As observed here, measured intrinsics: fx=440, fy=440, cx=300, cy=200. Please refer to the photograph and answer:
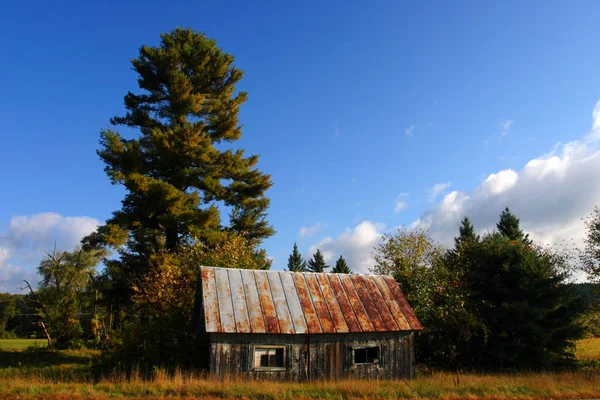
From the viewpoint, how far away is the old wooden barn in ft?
50.5

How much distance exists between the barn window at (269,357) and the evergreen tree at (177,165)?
15.0m

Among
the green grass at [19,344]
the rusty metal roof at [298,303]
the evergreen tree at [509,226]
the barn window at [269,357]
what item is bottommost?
the green grass at [19,344]

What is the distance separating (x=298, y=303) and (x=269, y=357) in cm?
233

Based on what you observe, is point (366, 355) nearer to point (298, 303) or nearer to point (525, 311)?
point (298, 303)

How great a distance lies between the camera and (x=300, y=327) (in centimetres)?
1606

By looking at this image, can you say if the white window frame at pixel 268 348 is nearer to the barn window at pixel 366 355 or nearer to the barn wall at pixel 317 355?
the barn wall at pixel 317 355

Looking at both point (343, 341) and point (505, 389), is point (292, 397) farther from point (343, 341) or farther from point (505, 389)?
point (505, 389)

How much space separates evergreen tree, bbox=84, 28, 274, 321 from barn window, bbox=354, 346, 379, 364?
15.4m

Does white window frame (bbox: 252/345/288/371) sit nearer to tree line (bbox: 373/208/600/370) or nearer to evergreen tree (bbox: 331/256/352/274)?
tree line (bbox: 373/208/600/370)

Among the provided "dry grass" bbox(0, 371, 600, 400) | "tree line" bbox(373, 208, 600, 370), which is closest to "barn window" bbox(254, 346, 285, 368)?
"dry grass" bbox(0, 371, 600, 400)

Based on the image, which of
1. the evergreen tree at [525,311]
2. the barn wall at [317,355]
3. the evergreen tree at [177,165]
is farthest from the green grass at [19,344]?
Answer: the evergreen tree at [525,311]

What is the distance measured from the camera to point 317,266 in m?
82.9

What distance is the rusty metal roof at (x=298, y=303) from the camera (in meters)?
15.7

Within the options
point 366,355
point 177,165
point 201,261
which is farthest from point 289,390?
point 177,165
